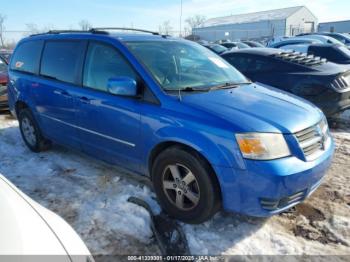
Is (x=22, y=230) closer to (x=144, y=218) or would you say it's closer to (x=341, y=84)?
(x=144, y=218)

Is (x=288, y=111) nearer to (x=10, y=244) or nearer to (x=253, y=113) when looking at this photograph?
(x=253, y=113)

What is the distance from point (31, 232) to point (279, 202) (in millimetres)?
2053

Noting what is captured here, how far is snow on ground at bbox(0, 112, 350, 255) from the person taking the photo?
304cm

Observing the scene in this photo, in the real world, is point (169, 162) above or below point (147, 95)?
below

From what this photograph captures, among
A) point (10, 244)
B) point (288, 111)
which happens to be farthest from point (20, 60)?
point (10, 244)

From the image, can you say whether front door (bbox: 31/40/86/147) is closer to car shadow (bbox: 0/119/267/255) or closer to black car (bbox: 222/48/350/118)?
car shadow (bbox: 0/119/267/255)

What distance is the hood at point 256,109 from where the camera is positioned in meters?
2.96

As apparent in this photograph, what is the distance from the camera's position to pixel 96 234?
321cm

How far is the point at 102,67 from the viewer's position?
400 cm

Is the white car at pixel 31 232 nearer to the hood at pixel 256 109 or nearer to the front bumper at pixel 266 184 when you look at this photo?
the front bumper at pixel 266 184

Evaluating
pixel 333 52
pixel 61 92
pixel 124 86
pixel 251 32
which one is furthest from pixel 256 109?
pixel 251 32

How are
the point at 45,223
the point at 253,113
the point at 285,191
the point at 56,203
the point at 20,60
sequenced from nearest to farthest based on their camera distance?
the point at 45,223, the point at 285,191, the point at 253,113, the point at 56,203, the point at 20,60

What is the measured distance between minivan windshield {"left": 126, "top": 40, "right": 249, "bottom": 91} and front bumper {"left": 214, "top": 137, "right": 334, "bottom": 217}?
1084 millimetres

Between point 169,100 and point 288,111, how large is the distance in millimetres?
1130
